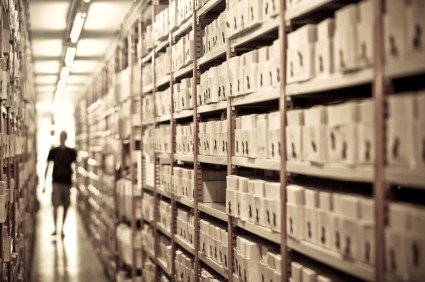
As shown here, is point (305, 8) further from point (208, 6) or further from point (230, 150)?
point (208, 6)

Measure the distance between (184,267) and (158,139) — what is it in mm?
1479

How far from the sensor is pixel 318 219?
266 cm

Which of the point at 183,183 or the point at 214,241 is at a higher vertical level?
the point at 183,183

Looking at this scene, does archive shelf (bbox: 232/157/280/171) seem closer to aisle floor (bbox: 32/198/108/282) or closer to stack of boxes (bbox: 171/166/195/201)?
Answer: stack of boxes (bbox: 171/166/195/201)

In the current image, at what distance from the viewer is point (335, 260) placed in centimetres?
248

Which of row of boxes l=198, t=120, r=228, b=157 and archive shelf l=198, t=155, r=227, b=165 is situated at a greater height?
row of boxes l=198, t=120, r=228, b=157

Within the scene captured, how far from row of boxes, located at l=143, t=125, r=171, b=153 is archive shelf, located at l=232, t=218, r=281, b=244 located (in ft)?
6.38

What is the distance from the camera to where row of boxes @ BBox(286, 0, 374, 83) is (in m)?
2.25

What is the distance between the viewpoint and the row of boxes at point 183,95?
4918mm

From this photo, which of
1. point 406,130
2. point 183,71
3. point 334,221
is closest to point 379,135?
point 406,130

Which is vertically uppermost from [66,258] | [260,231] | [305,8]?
[305,8]

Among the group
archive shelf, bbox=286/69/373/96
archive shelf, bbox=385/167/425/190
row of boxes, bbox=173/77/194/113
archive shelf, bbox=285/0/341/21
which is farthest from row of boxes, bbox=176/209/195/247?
archive shelf, bbox=385/167/425/190

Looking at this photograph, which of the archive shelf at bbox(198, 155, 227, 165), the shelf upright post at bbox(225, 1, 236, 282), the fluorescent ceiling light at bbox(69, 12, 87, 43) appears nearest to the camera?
the shelf upright post at bbox(225, 1, 236, 282)

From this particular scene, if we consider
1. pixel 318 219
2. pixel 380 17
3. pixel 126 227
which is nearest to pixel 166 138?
pixel 126 227
